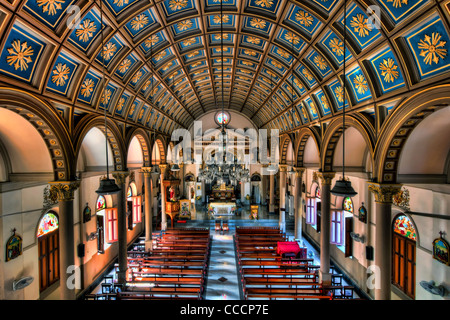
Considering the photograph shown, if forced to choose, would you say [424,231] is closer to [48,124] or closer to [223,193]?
[48,124]

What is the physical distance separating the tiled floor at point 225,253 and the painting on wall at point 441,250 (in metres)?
6.00

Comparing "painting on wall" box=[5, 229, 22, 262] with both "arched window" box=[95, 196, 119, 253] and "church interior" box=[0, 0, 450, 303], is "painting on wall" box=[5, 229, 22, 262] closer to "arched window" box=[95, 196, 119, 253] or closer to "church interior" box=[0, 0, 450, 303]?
"church interior" box=[0, 0, 450, 303]

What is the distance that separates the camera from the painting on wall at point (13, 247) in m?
7.61

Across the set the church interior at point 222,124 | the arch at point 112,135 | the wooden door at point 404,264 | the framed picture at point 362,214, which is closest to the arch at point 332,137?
the church interior at point 222,124

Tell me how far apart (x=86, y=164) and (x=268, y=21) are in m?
10.9

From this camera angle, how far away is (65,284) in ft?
23.9

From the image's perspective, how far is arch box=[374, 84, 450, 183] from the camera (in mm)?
5301

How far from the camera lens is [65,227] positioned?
24.7ft

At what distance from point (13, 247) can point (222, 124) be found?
881 centimetres

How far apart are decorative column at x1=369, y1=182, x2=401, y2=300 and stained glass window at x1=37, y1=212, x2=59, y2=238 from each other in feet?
40.1

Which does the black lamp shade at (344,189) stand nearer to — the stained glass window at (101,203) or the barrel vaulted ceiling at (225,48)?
the barrel vaulted ceiling at (225,48)

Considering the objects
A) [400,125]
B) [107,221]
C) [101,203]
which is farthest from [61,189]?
[400,125]

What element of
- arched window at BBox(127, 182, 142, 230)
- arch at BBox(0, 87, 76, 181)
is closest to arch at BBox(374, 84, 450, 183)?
arch at BBox(0, 87, 76, 181)

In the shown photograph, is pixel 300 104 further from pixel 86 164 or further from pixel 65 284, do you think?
pixel 65 284
